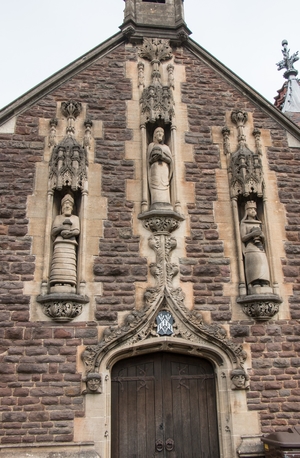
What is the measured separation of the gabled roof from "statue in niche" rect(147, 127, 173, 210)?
2.12 m

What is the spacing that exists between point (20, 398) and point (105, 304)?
1821 mm

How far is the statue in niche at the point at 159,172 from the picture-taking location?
27.7ft

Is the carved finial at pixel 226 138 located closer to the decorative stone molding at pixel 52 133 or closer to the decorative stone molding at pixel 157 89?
the decorative stone molding at pixel 157 89

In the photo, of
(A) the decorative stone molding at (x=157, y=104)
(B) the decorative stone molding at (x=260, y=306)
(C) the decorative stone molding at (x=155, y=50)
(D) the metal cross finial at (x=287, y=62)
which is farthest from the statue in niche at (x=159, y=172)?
(D) the metal cross finial at (x=287, y=62)

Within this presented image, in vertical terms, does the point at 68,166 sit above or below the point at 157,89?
below

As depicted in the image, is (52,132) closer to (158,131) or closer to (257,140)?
(158,131)

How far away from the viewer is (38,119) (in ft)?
29.7

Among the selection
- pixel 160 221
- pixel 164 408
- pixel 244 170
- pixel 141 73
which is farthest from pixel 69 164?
pixel 164 408

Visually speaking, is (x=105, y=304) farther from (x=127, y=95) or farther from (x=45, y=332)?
(x=127, y=95)

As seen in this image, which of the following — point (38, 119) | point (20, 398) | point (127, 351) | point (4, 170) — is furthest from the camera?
point (38, 119)

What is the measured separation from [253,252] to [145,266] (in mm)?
1805

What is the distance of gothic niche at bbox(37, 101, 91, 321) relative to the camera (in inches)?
296

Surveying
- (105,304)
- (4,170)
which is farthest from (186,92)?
(105,304)

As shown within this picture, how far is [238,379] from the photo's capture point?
743 cm
